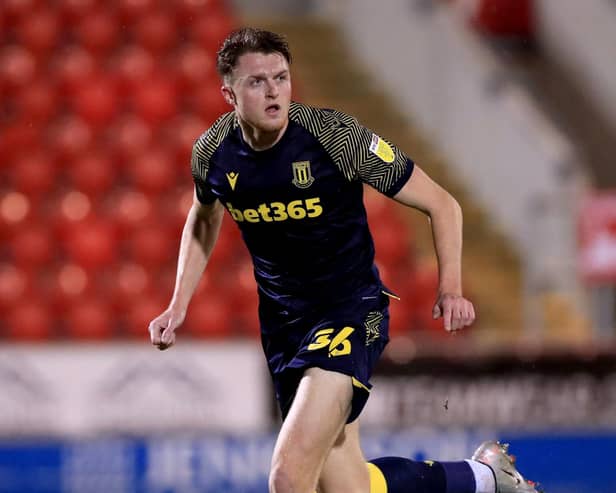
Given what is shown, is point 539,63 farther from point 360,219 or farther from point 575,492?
point 360,219

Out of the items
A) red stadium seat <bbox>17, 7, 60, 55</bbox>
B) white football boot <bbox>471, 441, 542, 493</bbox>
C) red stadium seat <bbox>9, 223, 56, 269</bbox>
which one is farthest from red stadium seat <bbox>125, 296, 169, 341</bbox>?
white football boot <bbox>471, 441, 542, 493</bbox>

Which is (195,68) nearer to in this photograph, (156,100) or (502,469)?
(156,100)

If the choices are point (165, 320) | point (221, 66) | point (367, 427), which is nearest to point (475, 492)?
point (165, 320)

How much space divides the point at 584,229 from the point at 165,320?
460 centimetres

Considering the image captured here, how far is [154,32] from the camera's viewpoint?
9359 millimetres

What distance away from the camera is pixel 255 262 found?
166 inches

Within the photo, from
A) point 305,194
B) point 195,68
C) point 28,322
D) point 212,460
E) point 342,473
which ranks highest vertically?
point 195,68

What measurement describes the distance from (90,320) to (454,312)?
14.3ft

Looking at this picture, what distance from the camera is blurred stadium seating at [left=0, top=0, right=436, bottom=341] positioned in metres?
7.92

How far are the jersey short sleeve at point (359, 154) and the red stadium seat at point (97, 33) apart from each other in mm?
5608

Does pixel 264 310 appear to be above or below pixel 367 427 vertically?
above

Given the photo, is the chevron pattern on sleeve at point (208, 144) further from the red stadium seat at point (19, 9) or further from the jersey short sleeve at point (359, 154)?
the red stadium seat at point (19, 9)

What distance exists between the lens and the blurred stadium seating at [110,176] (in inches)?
312

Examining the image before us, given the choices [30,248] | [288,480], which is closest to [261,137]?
[288,480]
